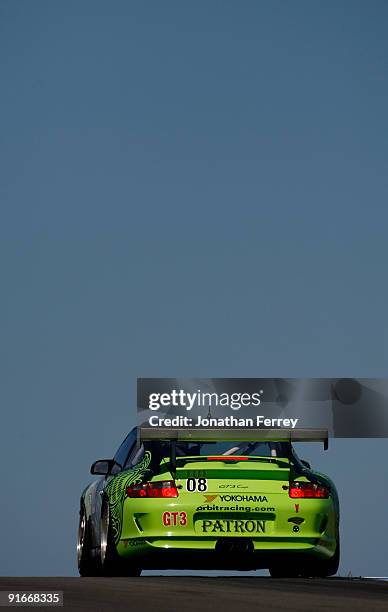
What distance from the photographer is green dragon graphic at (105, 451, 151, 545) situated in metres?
15.9

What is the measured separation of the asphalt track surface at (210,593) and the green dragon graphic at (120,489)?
4.60ft

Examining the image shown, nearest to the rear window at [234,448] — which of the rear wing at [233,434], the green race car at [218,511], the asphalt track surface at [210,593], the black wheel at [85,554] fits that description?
the green race car at [218,511]

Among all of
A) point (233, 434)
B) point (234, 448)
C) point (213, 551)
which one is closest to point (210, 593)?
point (213, 551)

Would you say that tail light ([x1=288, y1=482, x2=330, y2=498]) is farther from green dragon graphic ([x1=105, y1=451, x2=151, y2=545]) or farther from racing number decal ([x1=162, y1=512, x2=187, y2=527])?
green dragon graphic ([x1=105, y1=451, x2=151, y2=545])

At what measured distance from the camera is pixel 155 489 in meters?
15.8

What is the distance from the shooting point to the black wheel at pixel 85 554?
16969 millimetres

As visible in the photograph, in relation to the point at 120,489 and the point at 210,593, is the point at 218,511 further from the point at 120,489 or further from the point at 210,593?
the point at 210,593

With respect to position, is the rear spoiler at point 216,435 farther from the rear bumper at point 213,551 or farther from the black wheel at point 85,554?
the black wheel at point 85,554

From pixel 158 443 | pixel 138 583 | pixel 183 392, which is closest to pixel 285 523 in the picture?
pixel 158 443

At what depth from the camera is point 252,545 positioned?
51.3 ft

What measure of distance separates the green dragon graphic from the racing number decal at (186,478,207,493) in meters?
0.47

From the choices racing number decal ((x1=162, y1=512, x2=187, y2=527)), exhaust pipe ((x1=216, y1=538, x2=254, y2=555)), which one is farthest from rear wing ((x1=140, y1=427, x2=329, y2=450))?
exhaust pipe ((x1=216, y1=538, x2=254, y2=555))

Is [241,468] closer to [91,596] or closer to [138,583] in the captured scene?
[138,583]

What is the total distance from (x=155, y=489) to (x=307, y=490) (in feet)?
4.75
